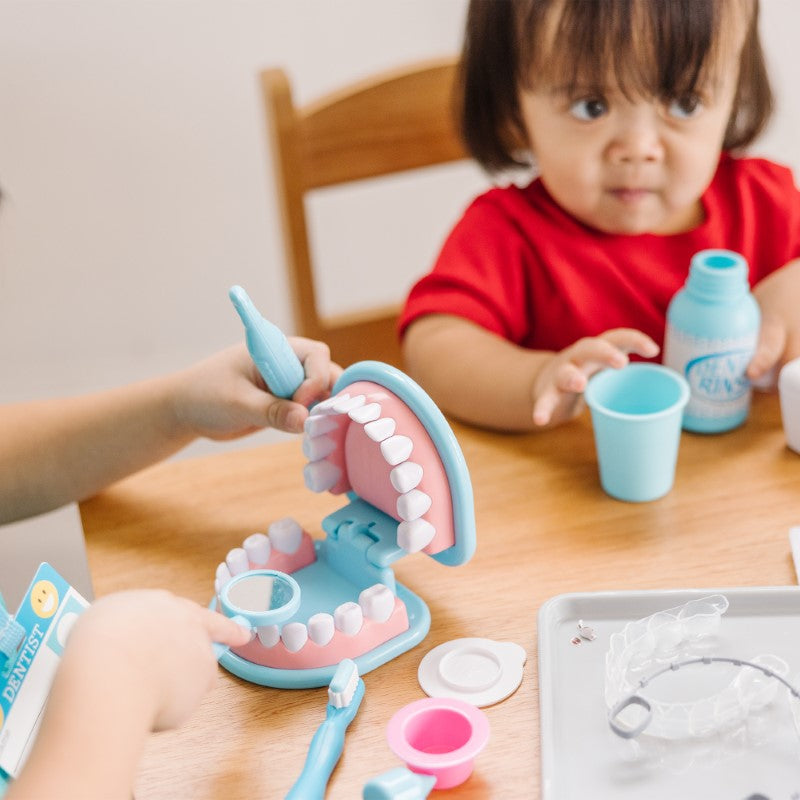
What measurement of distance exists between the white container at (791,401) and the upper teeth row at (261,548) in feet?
1.26

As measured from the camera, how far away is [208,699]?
0.62 metres

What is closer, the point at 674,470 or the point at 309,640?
the point at 309,640

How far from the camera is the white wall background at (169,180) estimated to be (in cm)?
192

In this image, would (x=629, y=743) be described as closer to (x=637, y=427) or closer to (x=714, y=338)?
(x=637, y=427)

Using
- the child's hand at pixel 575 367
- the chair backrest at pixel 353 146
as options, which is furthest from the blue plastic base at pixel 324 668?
the chair backrest at pixel 353 146

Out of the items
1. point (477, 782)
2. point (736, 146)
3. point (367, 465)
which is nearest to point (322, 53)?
point (736, 146)

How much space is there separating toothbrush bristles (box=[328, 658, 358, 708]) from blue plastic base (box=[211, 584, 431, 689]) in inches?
0.8

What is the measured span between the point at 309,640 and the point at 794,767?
0.88 ft

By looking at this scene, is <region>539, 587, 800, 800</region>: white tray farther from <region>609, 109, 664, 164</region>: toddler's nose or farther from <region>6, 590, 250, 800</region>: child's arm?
<region>609, 109, 664, 164</region>: toddler's nose

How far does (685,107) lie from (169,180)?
1.33 metres

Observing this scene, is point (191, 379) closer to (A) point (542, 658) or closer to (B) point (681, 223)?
(A) point (542, 658)

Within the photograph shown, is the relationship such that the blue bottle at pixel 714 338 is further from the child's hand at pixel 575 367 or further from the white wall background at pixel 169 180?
the white wall background at pixel 169 180

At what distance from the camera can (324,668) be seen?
0.62m

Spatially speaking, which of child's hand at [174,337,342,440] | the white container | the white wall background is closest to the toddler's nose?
the white container
